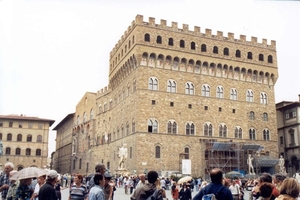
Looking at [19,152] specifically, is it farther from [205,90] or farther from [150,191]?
[150,191]

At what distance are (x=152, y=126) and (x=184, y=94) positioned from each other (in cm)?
475

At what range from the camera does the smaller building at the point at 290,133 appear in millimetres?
39688

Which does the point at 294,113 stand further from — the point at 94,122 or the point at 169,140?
the point at 94,122

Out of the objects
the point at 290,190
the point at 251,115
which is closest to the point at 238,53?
the point at 251,115

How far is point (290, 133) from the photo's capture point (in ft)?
134

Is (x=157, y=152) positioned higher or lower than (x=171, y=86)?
lower

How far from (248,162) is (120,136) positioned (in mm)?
13222

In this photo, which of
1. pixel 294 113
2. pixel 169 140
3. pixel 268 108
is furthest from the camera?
pixel 294 113

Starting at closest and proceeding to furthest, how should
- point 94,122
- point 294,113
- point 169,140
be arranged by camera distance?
point 169,140
point 294,113
point 94,122

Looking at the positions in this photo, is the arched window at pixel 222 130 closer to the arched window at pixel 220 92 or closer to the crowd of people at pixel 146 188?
the arched window at pixel 220 92

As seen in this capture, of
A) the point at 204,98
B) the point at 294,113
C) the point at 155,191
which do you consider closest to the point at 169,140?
the point at 204,98

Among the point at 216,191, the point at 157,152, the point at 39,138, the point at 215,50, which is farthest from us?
the point at 39,138

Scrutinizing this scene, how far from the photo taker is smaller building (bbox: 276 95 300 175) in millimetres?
39688

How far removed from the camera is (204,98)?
35031mm
